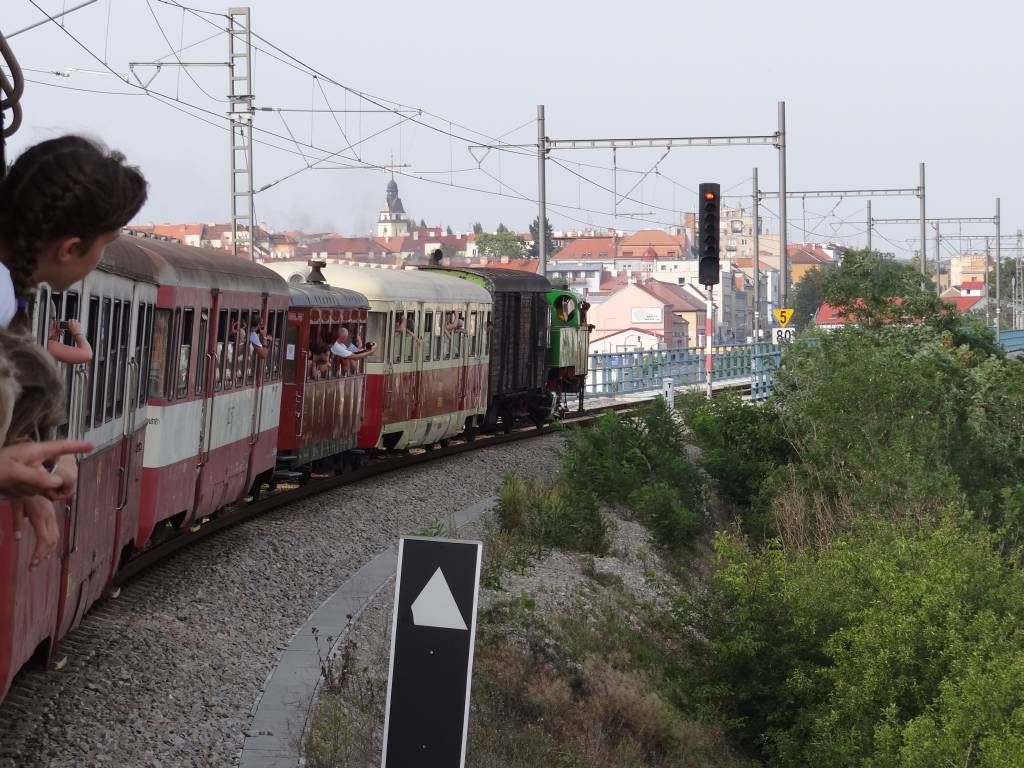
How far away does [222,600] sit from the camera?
11.4 m

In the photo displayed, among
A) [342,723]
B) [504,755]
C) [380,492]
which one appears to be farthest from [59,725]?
[380,492]

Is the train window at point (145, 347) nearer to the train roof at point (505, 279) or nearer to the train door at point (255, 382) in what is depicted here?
the train door at point (255, 382)

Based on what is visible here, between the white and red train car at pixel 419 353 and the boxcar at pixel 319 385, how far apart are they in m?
0.54

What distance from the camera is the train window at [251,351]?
14.9m

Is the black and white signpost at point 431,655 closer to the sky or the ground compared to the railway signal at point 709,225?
closer to the ground

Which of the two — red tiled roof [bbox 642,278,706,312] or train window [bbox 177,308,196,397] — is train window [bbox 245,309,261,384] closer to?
train window [bbox 177,308,196,397]

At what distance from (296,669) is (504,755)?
1.40 m

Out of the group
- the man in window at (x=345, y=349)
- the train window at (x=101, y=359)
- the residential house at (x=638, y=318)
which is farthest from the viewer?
the residential house at (x=638, y=318)

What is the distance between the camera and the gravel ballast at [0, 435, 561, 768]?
7.53 meters

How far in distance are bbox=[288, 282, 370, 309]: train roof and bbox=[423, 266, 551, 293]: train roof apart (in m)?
6.62

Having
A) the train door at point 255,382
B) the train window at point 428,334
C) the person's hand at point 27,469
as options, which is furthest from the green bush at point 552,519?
the person's hand at point 27,469

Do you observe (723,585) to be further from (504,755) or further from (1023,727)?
(504,755)

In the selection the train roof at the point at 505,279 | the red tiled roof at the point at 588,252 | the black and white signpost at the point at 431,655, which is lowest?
the black and white signpost at the point at 431,655

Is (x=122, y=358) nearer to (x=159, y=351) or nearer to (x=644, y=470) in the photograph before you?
(x=159, y=351)
